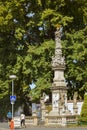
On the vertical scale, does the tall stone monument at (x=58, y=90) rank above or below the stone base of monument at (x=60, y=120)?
above

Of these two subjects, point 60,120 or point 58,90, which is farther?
point 58,90

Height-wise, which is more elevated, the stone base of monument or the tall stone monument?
the tall stone monument

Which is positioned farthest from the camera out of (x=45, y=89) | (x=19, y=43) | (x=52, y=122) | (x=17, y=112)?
(x=17, y=112)

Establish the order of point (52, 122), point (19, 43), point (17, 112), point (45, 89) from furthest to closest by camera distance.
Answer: point (17, 112)
point (19, 43)
point (45, 89)
point (52, 122)

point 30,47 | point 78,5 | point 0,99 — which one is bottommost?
point 0,99

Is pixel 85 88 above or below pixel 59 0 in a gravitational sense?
below

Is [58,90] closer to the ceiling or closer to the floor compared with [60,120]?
closer to the ceiling

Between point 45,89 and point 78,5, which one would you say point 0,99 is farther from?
point 78,5

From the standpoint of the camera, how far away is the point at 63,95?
42.2m

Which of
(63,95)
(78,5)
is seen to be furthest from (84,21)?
(63,95)

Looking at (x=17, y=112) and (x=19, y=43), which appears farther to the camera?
(x=17, y=112)

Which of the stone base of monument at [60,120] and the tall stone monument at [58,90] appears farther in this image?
the tall stone monument at [58,90]

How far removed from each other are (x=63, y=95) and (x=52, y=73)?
6.13 metres

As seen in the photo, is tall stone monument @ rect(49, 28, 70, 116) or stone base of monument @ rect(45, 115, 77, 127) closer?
stone base of monument @ rect(45, 115, 77, 127)
